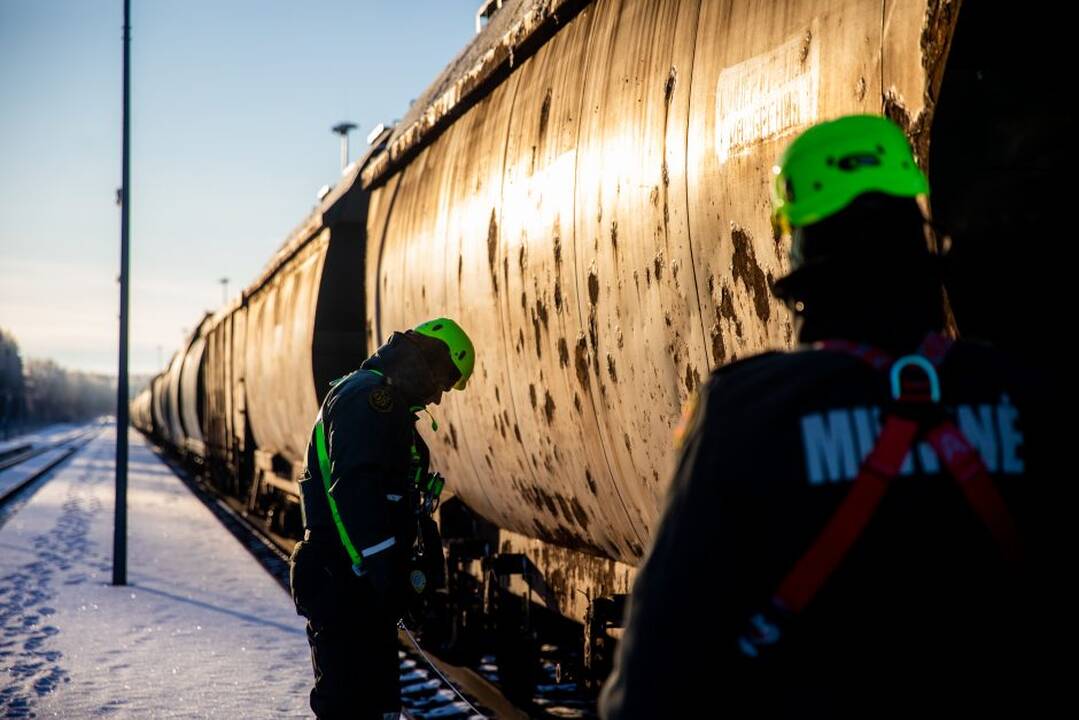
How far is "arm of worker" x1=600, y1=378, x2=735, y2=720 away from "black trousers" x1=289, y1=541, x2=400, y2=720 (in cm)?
244

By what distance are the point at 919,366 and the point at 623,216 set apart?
2469mm

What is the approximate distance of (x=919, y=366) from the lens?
4.70 ft

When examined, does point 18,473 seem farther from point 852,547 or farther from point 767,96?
point 852,547

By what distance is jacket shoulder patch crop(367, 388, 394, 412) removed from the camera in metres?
3.64

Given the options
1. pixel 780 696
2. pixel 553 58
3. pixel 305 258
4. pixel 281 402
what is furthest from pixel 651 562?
pixel 281 402

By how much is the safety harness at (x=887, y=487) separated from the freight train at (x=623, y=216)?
0.91 metres

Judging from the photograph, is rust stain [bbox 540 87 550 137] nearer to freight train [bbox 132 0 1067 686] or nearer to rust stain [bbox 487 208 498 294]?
freight train [bbox 132 0 1067 686]

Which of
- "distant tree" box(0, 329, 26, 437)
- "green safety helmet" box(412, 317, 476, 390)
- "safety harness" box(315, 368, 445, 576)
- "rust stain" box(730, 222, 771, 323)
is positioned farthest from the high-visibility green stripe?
"distant tree" box(0, 329, 26, 437)

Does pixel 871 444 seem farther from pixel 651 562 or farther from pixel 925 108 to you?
pixel 925 108

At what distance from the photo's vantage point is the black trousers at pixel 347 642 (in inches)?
146

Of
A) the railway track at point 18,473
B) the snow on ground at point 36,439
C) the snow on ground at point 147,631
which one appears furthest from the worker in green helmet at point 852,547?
the snow on ground at point 36,439

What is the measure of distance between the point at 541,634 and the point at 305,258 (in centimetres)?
563

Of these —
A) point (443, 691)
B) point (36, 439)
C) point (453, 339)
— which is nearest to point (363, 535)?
point (453, 339)

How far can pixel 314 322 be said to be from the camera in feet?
29.8
